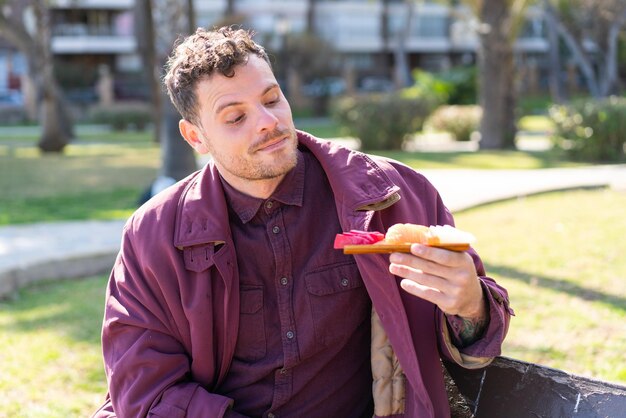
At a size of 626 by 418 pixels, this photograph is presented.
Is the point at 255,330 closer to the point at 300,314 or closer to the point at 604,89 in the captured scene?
the point at 300,314

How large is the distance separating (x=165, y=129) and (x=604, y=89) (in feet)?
67.8

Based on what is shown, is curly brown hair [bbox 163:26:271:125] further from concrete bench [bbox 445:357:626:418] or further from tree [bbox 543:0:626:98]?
tree [bbox 543:0:626:98]

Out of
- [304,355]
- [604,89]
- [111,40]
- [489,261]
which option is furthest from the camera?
[111,40]

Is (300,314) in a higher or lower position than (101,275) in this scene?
higher

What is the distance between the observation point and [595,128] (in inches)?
606

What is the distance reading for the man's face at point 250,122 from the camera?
273cm

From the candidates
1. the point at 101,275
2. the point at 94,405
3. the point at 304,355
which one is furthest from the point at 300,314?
the point at 101,275

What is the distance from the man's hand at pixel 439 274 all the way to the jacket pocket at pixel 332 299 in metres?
0.46

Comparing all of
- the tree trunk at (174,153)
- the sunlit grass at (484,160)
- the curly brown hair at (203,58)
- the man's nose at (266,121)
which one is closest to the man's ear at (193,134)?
the curly brown hair at (203,58)

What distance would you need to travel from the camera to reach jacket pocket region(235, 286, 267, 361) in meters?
2.71

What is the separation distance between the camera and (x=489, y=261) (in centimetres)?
698

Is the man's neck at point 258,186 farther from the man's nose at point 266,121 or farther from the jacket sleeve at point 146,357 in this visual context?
the jacket sleeve at point 146,357

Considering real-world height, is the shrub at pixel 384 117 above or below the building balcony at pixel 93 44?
above

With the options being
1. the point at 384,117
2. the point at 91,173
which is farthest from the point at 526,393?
the point at 384,117
